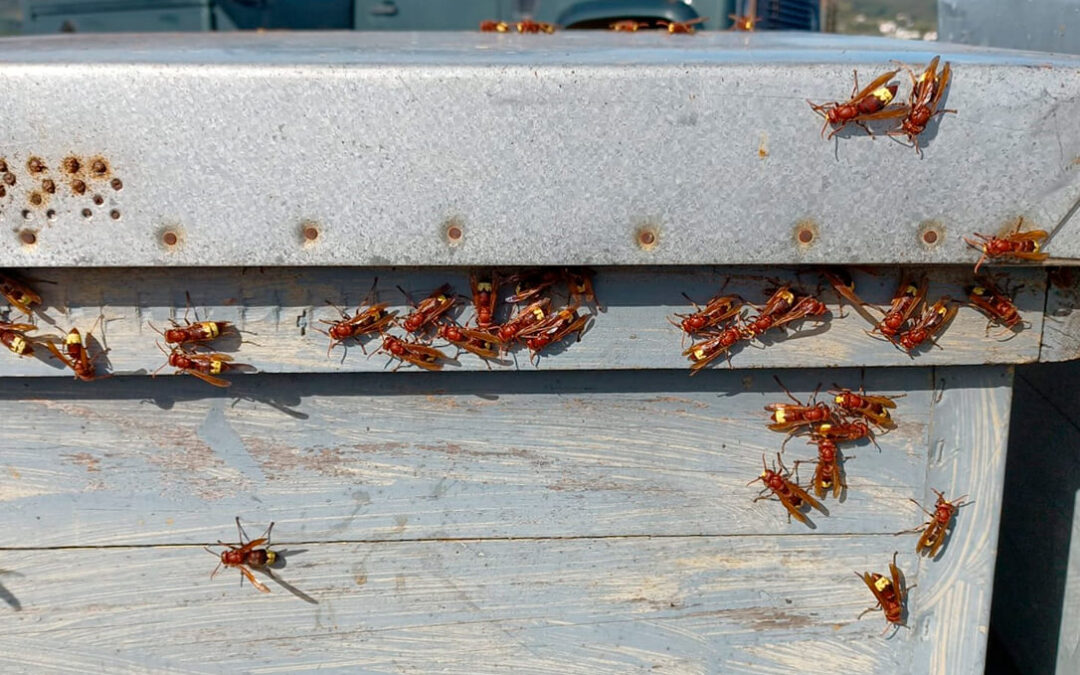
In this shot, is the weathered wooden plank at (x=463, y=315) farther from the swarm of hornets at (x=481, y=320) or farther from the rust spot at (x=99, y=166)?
the rust spot at (x=99, y=166)

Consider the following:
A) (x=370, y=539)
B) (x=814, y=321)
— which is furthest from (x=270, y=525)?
(x=814, y=321)

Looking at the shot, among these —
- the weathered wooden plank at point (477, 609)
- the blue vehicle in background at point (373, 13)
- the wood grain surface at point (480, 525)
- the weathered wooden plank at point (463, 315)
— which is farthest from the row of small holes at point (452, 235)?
the blue vehicle in background at point (373, 13)

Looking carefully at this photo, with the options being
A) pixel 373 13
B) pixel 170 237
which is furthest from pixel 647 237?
pixel 373 13

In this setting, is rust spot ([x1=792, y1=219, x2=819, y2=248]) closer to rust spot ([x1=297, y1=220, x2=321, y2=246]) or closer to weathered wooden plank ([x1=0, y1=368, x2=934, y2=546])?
weathered wooden plank ([x1=0, y1=368, x2=934, y2=546])

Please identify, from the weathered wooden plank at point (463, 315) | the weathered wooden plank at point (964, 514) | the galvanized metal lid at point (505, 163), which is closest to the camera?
the galvanized metal lid at point (505, 163)

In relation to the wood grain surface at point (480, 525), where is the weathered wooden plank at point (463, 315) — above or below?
above

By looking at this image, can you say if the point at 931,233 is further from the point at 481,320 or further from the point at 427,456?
the point at 427,456
